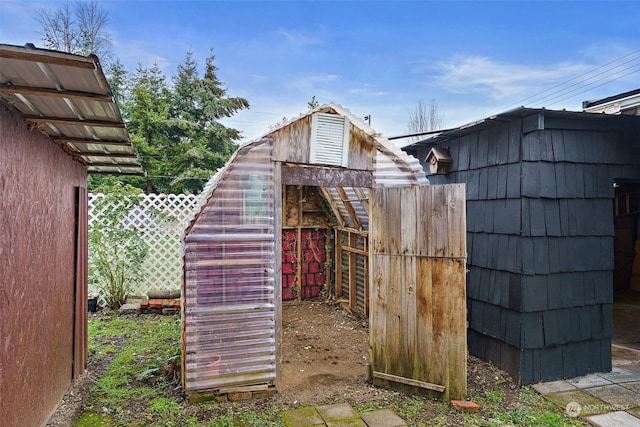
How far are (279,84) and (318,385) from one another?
9.92 metres

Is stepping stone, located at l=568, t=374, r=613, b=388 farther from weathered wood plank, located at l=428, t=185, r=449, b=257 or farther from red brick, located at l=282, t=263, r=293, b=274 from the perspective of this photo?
red brick, located at l=282, t=263, r=293, b=274

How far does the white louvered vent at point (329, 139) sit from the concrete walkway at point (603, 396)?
2.72 meters

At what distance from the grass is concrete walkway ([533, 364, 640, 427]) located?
144mm

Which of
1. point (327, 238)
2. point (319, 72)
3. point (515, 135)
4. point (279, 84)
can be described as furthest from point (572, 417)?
point (279, 84)

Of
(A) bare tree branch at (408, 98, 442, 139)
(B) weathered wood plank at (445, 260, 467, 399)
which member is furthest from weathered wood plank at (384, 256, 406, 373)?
(A) bare tree branch at (408, 98, 442, 139)

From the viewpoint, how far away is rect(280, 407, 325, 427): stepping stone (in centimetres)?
279

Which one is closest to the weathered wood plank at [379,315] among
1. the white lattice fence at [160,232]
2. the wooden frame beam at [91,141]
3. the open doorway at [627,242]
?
the wooden frame beam at [91,141]

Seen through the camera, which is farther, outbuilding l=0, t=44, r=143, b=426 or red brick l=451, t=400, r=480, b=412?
red brick l=451, t=400, r=480, b=412

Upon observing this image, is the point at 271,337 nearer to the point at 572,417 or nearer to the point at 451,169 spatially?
the point at 572,417

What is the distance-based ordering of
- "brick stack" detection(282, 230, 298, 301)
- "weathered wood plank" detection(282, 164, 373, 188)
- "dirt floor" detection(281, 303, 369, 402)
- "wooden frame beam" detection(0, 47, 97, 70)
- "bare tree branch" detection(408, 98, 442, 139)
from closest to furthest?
"wooden frame beam" detection(0, 47, 97, 70) → "weathered wood plank" detection(282, 164, 373, 188) → "dirt floor" detection(281, 303, 369, 402) → "brick stack" detection(282, 230, 298, 301) → "bare tree branch" detection(408, 98, 442, 139)

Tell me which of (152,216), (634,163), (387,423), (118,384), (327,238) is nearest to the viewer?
(387,423)

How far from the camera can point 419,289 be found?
130 inches

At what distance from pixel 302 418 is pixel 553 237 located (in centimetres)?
271

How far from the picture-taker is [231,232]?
3158mm
